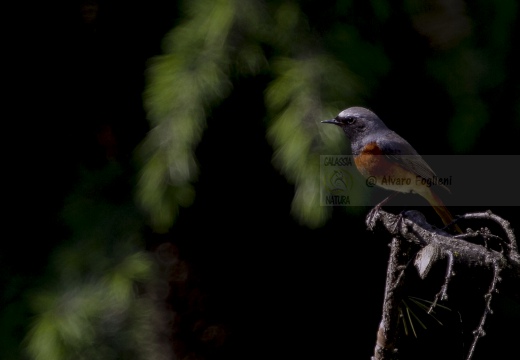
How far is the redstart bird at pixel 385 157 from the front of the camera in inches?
88.0

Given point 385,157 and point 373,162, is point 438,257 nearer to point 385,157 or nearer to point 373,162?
point 373,162

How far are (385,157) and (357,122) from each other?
22 cm

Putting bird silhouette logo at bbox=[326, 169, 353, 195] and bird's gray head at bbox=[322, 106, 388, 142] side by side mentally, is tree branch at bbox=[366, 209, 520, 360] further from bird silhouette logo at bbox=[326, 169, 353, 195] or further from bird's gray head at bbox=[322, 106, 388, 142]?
bird's gray head at bbox=[322, 106, 388, 142]

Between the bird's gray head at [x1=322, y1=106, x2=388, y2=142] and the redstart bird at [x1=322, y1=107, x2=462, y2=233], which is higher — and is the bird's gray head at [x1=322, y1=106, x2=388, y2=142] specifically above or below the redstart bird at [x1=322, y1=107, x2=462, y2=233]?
above

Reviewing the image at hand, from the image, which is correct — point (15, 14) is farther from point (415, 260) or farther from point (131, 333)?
point (415, 260)

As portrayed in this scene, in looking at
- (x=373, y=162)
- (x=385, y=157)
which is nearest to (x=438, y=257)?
(x=373, y=162)

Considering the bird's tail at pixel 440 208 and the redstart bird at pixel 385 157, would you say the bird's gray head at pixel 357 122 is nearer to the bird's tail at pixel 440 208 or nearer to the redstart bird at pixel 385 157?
the redstart bird at pixel 385 157

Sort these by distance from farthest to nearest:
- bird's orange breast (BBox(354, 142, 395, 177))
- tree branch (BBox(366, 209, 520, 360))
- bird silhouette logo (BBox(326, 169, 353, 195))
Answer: bird's orange breast (BBox(354, 142, 395, 177)) → bird silhouette logo (BBox(326, 169, 353, 195)) → tree branch (BBox(366, 209, 520, 360))

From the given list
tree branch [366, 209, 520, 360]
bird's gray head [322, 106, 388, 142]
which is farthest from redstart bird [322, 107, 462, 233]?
tree branch [366, 209, 520, 360]

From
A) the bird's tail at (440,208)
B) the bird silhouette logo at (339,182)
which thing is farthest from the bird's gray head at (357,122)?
the bird's tail at (440,208)

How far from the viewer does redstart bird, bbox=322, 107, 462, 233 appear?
7.34ft

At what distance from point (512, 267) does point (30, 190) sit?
191cm

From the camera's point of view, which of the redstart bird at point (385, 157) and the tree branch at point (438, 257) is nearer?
the tree branch at point (438, 257)

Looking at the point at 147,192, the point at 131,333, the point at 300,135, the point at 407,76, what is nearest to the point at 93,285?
the point at 131,333
